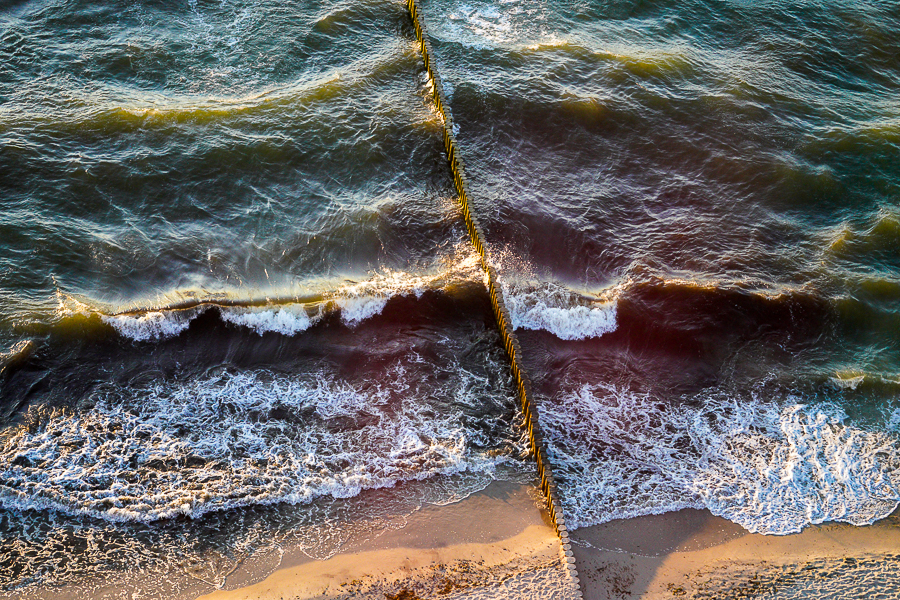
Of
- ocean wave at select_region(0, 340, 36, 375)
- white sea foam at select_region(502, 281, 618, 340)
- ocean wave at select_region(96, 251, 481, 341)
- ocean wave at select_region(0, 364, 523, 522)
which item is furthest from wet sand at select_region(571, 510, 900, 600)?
ocean wave at select_region(0, 340, 36, 375)

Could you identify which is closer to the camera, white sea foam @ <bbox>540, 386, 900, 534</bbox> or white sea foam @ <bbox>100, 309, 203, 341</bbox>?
white sea foam @ <bbox>540, 386, 900, 534</bbox>

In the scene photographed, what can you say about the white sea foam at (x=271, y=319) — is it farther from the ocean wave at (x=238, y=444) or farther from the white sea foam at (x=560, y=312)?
the white sea foam at (x=560, y=312)

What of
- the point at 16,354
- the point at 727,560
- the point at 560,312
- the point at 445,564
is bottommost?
the point at 727,560

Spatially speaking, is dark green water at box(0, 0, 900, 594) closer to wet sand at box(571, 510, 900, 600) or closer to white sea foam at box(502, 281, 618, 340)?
white sea foam at box(502, 281, 618, 340)

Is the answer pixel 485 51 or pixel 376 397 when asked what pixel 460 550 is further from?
pixel 485 51

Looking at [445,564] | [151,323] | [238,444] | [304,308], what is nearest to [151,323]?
[151,323]

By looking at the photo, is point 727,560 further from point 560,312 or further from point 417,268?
point 417,268
